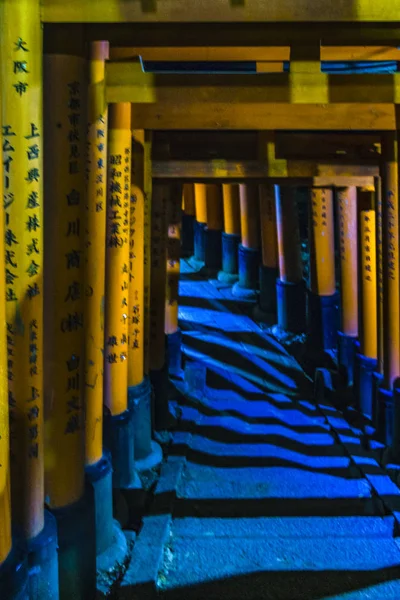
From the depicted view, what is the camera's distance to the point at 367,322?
7570 mm

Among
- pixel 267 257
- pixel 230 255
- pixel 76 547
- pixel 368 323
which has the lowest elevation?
pixel 76 547

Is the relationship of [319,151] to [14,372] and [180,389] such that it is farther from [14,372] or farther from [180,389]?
[14,372]

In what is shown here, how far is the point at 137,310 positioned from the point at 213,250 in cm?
886

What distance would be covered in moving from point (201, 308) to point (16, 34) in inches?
353

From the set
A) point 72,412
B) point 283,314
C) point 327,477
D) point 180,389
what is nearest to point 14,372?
point 72,412

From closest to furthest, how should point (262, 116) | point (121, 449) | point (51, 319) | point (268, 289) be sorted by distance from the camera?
point (51, 319) → point (121, 449) → point (262, 116) → point (268, 289)

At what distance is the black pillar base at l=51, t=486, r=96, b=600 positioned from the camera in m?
3.35

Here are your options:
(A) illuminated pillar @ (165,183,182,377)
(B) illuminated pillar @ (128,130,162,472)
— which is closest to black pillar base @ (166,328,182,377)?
(A) illuminated pillar @ (165,183,182,377)

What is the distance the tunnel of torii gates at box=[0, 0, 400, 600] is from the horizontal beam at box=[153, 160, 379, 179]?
0.01m

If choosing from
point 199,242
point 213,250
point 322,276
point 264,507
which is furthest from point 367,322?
point 199,242

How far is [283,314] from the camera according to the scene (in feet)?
36.6

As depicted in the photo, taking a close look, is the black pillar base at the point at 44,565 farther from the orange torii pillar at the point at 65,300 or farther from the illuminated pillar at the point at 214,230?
the illuminated pillar at the point at 214,230

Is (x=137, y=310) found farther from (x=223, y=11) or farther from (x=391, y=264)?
(x=223, y=11)

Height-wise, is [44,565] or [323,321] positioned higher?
[323,321]
